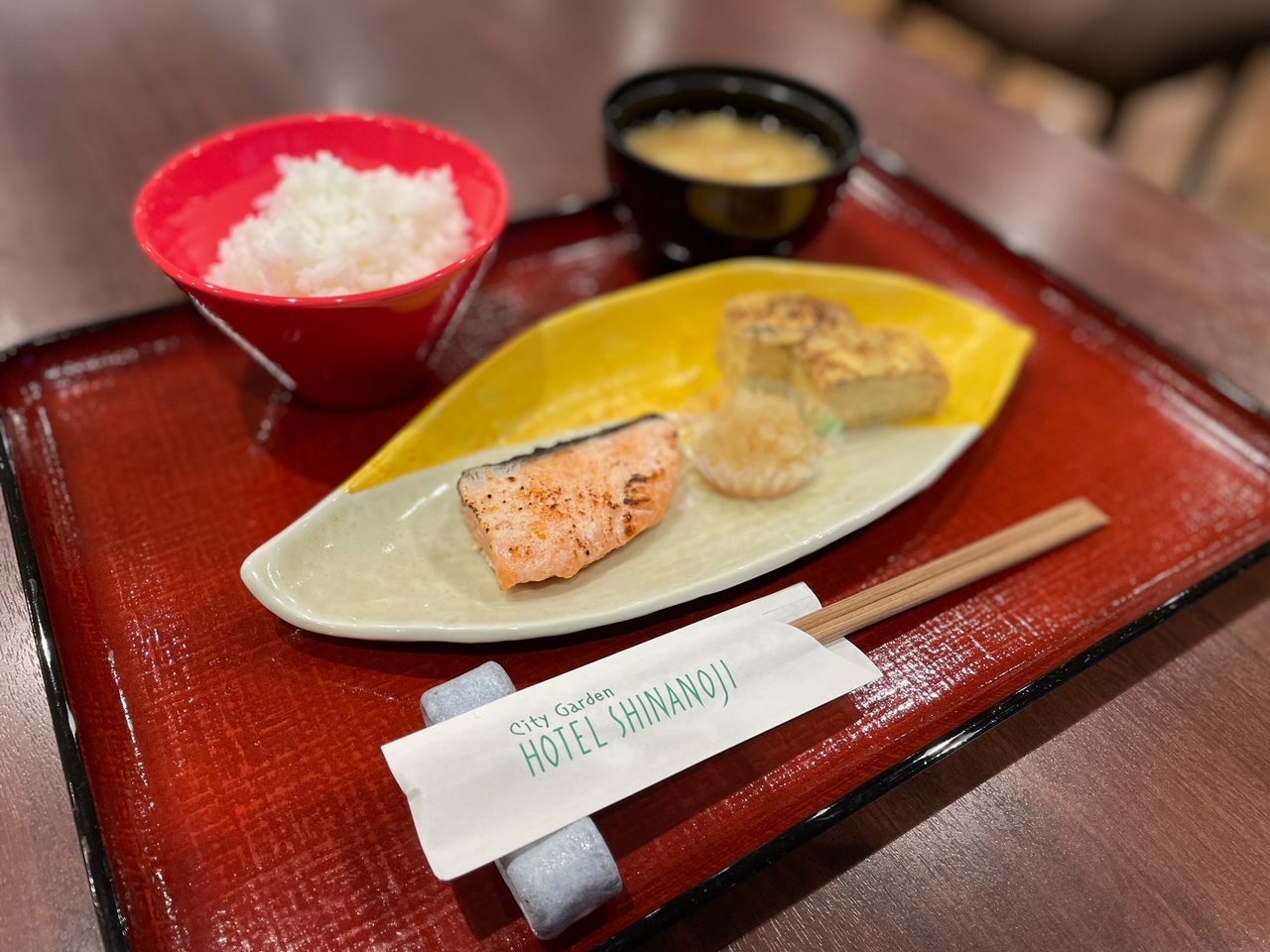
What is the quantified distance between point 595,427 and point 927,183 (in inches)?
46.4

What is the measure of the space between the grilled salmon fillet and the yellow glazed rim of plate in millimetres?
123

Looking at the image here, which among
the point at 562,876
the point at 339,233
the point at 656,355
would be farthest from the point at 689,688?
the point at 339,233

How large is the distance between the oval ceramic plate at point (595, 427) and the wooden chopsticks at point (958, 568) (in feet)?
0.34

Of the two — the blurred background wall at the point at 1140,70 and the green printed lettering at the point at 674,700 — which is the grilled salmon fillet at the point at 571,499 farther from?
the blurred background wall at the point at 1140,70

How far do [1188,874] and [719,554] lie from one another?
2.13 ft

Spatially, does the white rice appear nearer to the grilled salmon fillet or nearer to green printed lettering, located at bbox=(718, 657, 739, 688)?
the grilled salmon fillet

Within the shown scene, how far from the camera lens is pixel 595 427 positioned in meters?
1.35

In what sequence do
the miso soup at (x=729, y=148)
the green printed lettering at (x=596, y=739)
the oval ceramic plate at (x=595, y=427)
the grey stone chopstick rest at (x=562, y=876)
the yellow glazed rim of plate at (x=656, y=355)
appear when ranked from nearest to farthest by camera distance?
the grey stone chopstick rest at (x=562, y=876) < the green printed lettering at (x=596, y=739) < the oval ceramic plate at (x=595, y=427) < the yellow glazed rim of plate at (x=656, y=355) < the miso soup at (x=729, y=148)

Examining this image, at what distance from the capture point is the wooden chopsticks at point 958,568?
1.05 metres

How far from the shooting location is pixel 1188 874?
0.95m

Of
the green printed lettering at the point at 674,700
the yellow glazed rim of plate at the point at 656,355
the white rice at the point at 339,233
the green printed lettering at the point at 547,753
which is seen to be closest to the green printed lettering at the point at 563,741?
the green printed lettering at the point at 547,753

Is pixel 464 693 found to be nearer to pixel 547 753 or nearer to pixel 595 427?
pixel 547 753

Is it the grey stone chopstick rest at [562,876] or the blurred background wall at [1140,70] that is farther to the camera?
the blurred background wall at [1140,70]

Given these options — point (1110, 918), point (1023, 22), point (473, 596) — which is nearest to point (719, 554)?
point (473, 596)
